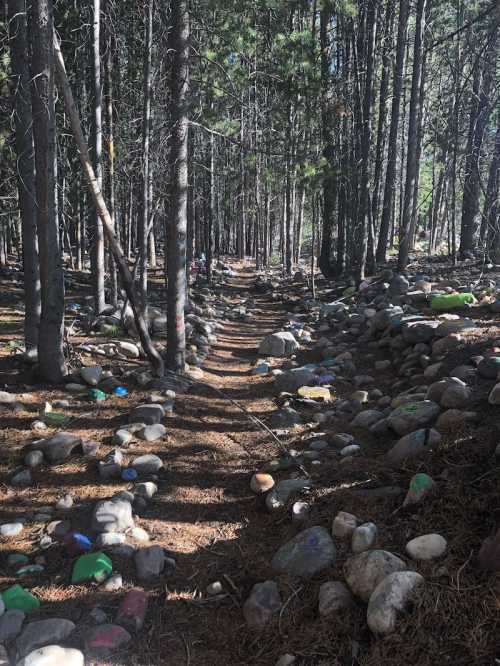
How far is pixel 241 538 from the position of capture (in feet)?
13.3

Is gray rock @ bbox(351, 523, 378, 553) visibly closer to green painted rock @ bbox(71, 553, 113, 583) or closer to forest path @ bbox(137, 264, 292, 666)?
forest path @ bbox(137, 264, 292, 666)

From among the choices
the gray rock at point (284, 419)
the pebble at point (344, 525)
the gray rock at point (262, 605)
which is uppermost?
the pebble at point (344, 525)

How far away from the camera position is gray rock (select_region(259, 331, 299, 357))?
9.77m

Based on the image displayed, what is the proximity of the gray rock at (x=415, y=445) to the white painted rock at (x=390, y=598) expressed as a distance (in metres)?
1.47

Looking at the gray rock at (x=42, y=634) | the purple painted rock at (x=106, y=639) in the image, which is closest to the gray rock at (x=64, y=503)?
the gray rock at (x=42, y=634)

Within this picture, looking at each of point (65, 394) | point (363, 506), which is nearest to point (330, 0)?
point (65, 394)

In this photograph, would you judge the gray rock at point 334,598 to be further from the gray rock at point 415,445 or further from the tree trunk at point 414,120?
the tree trunk at point 414,120

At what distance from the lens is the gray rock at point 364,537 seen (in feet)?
11.0

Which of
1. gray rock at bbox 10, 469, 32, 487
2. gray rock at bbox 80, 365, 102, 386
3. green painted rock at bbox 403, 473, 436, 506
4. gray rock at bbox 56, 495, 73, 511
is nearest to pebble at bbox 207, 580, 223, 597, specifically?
green painted rock at bbox 403, 473, 436, 506

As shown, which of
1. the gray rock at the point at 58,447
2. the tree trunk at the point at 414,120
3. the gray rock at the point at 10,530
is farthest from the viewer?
the tree trunk at the point at 414,120

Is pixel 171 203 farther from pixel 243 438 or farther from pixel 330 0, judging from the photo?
pixel 330 0

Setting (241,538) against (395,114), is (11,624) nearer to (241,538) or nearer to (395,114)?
(241,538)

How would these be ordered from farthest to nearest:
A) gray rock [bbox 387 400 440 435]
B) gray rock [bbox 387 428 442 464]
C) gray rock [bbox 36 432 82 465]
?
gray rock [bbox 36 432 82 465]
gray rock [bbox 387 400 440 435]
gray rock [bbox 387 428 442 464]

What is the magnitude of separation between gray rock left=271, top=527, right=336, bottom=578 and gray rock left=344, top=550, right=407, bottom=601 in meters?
0.24
